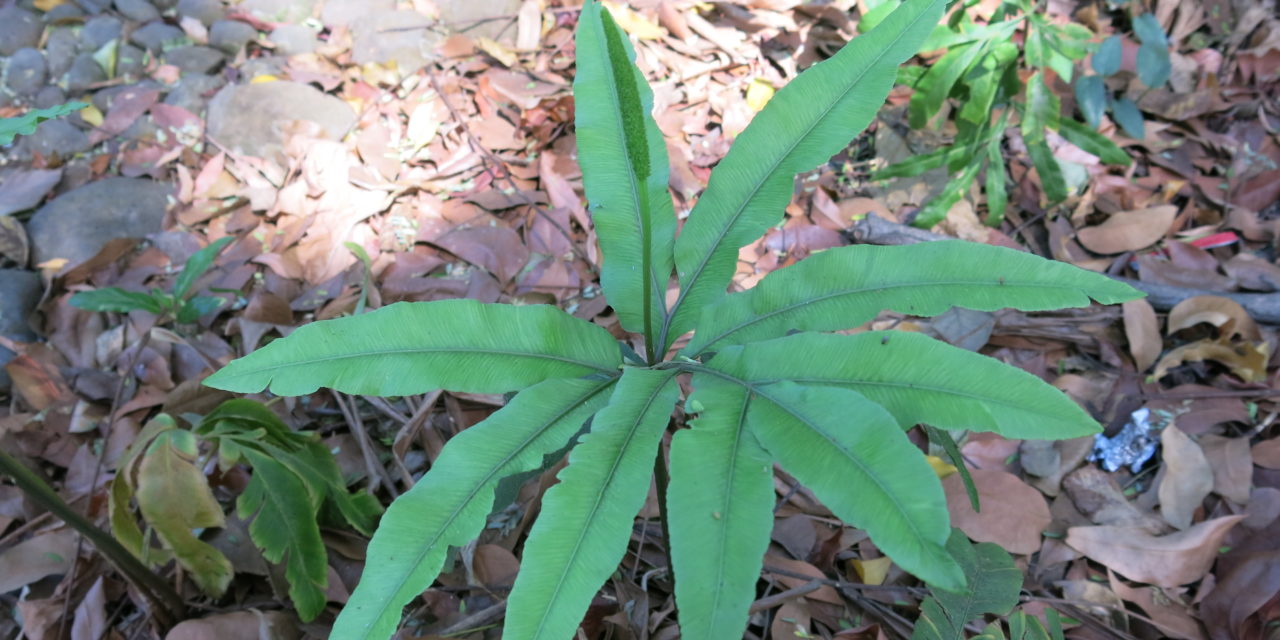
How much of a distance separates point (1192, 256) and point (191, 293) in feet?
7.90

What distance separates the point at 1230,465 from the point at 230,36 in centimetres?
295

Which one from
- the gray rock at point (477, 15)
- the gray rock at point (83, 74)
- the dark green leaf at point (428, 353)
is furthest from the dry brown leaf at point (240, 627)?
the gray rock at point (83, 74)

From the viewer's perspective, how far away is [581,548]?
772 mm

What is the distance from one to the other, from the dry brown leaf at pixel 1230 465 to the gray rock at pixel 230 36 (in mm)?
2860

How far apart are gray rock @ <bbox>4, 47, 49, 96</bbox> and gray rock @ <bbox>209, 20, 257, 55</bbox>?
50 cm

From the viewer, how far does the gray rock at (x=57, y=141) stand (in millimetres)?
2316

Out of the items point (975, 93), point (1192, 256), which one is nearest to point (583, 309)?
point (975, 93)

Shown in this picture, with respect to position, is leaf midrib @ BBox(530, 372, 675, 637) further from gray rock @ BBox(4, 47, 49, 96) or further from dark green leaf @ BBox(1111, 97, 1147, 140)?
gray rock @ BBox(4, 47, 49, 96)

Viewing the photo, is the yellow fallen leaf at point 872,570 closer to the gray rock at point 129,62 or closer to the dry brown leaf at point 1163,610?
the dry brown leaf at point 1163,610

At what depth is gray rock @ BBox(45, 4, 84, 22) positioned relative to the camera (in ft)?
8.74

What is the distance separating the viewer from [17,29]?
2594 mm

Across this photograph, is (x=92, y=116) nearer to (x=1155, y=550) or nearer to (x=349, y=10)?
(x=349, y=10)

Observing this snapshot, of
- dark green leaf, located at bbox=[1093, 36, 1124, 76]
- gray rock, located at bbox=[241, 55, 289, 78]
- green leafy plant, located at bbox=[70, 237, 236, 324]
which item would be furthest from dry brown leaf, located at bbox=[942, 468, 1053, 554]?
gray rock, located at bbox=[241, 55, 289, 78]

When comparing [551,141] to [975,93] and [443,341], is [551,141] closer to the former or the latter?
[975,93]
